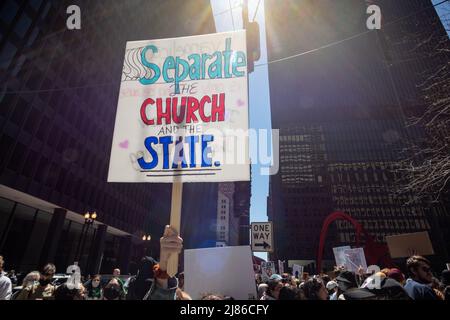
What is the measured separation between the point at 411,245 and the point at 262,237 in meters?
5.41

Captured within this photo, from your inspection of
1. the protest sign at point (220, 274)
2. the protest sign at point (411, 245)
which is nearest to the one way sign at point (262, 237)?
the protest sign at point (411, 245)

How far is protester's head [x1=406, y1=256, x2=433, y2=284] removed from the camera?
379 cm

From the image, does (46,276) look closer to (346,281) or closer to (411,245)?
(346,281)

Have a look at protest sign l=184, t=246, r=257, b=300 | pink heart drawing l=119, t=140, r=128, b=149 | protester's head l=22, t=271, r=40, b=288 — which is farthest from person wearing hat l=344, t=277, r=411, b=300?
protester's head l=22, t=271, r=40, b=288

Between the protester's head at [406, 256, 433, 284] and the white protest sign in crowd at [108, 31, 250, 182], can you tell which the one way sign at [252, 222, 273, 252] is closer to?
the protester's head at [406, 256, 433, 284]

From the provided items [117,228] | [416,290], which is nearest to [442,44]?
[416,290]

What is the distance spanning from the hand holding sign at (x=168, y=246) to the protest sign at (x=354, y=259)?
10.5 m

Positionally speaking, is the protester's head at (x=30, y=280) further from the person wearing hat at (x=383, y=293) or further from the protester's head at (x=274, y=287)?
the person wearing hat at (x=383, y=293)

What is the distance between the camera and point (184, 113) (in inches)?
109

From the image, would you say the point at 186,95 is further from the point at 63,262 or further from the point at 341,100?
the point at 341,100

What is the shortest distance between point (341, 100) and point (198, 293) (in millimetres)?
116985

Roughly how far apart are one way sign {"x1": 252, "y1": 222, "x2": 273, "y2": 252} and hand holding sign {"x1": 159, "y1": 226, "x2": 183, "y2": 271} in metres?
6.14

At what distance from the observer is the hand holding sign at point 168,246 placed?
2068 mm

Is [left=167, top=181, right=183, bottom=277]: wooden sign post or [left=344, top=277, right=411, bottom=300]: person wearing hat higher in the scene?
[left=167, top=181, right=183, bottom=277]: wooden sign post
